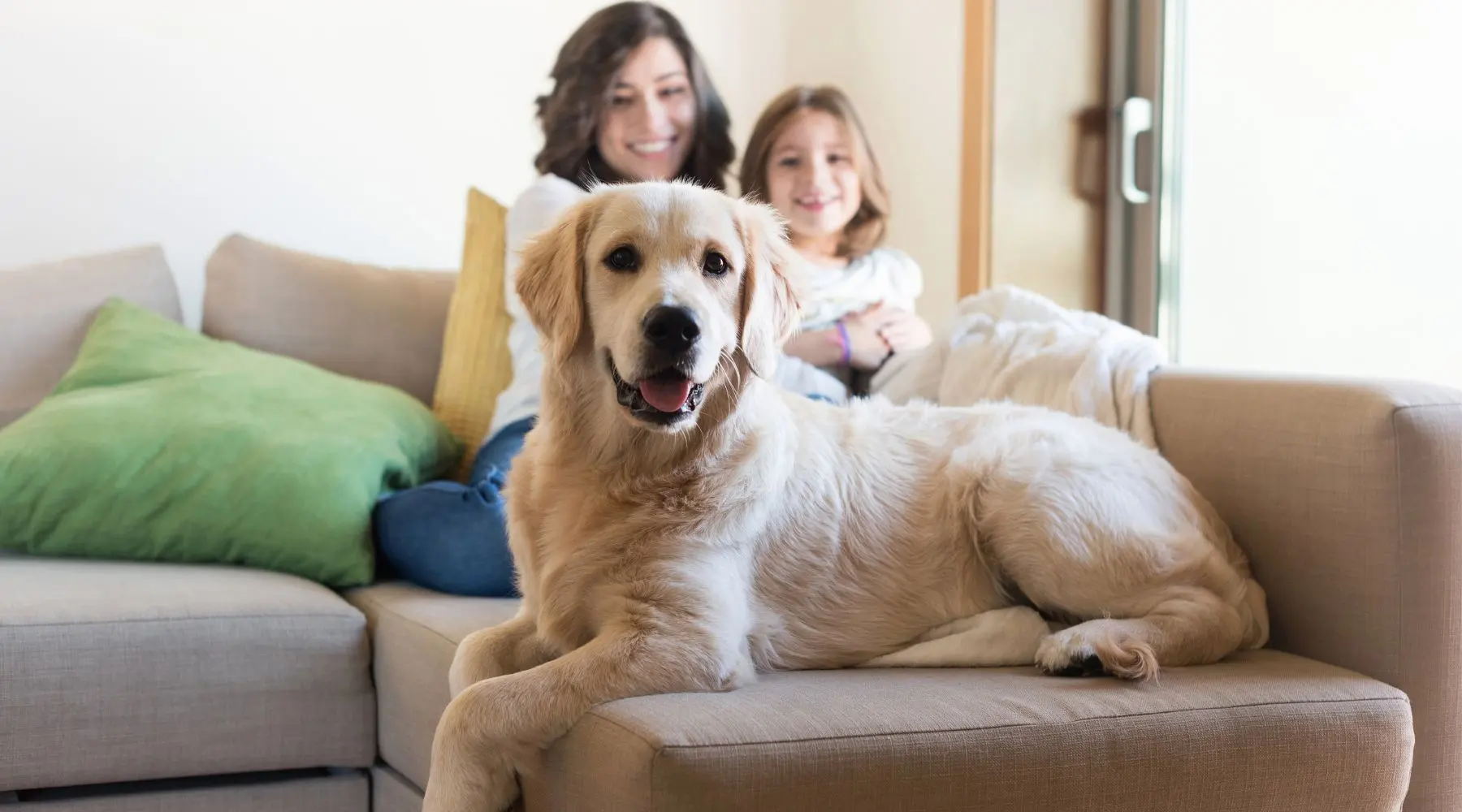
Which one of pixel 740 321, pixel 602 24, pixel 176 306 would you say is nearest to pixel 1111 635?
pixel 740 321

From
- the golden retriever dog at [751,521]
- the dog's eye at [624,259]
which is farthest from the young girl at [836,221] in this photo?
the dog's eye at [624,259]

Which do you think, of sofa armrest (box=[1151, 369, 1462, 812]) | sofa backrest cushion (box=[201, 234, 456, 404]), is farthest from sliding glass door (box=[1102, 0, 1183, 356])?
A: sofa backrest cushion (box=[201, 234, 456, 404])

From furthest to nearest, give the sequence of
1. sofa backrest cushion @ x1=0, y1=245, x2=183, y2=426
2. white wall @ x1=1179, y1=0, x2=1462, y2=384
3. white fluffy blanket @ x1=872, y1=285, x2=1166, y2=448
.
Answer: sofa backrest cushion @ x1=0, y1=245, x2=183, y2=426, white wall @ x1=1179, y1=0, x2=1462, y2=384, white fluffy blanket @ x1=872, y1=285, x2=1166, y2=448

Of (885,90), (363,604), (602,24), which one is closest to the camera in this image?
(363,604)

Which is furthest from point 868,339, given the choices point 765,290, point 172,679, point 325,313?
point 172,679

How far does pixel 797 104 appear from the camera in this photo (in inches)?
123

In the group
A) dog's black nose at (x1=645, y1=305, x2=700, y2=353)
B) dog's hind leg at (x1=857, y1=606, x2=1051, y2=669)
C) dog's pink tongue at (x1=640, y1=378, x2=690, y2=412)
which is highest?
dog's black nose at (x1=645, y1=305, x2=700, y2=353)

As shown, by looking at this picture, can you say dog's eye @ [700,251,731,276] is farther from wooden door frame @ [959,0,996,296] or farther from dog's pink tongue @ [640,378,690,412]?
wooden door frame @ [959,0,996,296]

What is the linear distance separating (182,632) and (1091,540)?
1379 mm

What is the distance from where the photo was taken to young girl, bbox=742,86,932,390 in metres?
2.92

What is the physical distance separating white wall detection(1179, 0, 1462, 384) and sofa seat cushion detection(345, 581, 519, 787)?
1634 mm

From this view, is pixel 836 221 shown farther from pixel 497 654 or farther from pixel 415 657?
pixel 497 654

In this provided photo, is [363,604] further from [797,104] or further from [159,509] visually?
[797,104]

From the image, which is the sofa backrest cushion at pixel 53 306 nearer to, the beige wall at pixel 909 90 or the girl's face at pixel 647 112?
the girl's face at pixel 647 112
